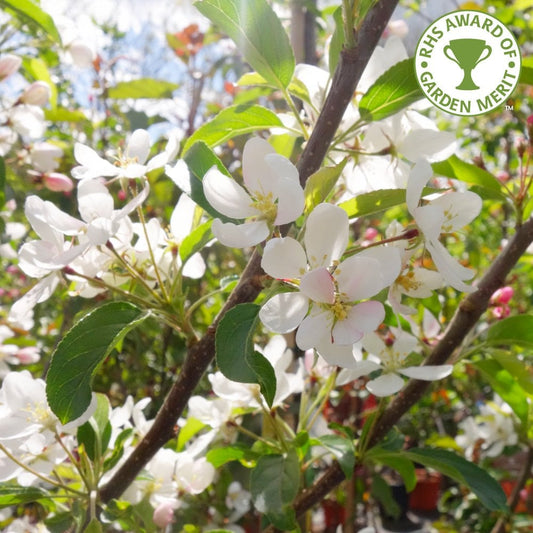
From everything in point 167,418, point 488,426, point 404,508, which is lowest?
point 404,508

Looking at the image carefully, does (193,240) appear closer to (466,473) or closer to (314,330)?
(314,330)

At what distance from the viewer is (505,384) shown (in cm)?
82

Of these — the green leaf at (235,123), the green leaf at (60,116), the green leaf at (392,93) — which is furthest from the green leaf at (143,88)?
the green leaf at (392,93)

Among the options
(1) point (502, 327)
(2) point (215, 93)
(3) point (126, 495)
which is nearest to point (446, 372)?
(1) point (502, 327)

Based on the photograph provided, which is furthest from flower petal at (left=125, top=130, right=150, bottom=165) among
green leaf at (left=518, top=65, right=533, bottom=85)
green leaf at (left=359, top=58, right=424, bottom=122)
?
green leaf at (left=518, top=65, right=533, bottom=85)

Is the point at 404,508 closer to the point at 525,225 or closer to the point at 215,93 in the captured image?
the point at 215,93

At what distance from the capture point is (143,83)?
149 centimetres

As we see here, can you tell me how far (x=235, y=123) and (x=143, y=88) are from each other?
91cm

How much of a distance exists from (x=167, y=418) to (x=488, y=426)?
1258 mm

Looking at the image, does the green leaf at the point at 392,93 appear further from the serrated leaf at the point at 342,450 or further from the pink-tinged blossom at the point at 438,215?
the serrated leaf at the point at 342,450

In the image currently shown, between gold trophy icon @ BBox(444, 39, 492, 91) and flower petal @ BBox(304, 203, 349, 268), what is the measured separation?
273 mm

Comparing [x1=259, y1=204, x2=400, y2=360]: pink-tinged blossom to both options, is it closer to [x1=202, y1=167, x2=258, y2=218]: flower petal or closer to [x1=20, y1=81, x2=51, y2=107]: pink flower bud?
[x1=202, y1=167, x2=258, y2=218]: flower petal

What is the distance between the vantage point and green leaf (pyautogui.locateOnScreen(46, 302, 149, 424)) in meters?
0.54

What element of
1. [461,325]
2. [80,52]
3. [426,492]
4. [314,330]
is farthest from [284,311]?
[426,492]
